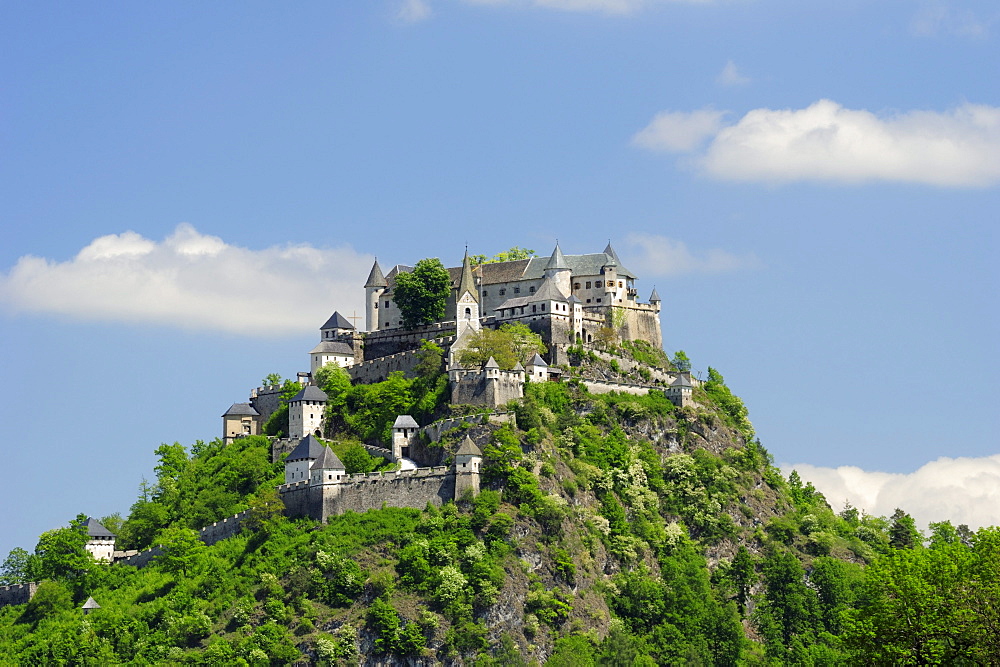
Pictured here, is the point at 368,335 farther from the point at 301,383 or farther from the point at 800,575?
the point at 800,575

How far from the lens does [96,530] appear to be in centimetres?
12731

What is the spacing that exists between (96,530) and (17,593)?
7876 mm

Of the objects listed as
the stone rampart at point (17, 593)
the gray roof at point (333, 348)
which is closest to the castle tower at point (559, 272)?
the gray roof at point (333, 348)

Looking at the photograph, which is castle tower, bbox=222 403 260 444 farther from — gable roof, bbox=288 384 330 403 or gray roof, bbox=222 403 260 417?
gable roof, bbox=288 384 330 403

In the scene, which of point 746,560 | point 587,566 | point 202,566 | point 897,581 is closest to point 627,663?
point 587,566

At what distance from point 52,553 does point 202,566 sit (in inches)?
637

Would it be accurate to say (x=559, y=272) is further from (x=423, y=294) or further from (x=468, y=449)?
(x=468, y=449)

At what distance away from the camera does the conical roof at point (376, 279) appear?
146 metres

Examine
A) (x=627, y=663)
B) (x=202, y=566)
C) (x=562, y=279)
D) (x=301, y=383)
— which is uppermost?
(x=562, y=279)

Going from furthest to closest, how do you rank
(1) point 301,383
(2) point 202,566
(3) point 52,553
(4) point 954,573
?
1. (1) point 301,383
2. (3) point 52,553
3. (2) point 202,566
4. (4) point 954,573

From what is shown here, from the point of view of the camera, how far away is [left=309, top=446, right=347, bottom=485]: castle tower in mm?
115562

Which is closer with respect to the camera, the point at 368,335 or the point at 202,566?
the point at 202,566

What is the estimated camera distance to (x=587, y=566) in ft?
374

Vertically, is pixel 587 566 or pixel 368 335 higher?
pixel 368 335
